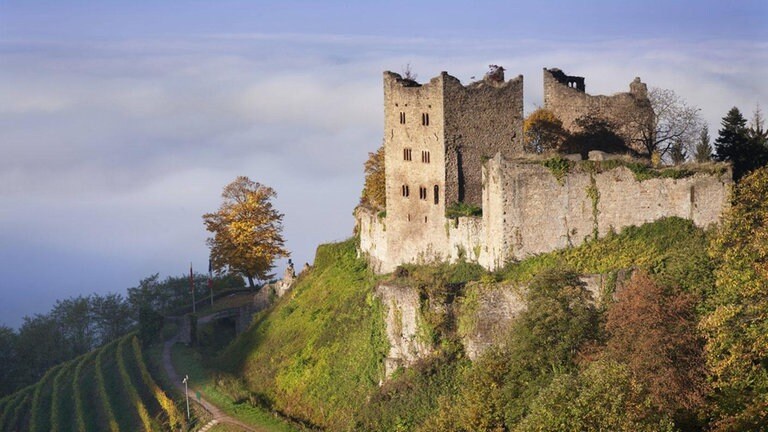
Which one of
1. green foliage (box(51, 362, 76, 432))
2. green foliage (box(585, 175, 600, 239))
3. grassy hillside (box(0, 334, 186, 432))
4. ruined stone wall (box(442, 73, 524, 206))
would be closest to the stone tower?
Answer: ruined stone wall (box(442, 73, 524, 206))

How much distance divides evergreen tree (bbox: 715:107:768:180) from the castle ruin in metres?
4.84

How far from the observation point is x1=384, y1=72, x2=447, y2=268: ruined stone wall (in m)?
57.2

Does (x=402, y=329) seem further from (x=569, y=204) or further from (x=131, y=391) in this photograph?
(x=131, y=391)

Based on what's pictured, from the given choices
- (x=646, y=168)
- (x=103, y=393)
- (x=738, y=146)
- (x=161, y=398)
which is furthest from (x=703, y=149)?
(x=103, y=393)

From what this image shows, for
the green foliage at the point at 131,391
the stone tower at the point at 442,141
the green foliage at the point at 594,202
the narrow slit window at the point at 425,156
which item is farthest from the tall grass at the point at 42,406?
the green foliage at the point at 594,202

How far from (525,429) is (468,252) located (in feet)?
51.3

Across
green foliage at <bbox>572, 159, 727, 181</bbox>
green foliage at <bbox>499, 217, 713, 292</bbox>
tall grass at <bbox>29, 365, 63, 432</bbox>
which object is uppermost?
green foliage at <bbox>572, 159, 727, 181</bbox>

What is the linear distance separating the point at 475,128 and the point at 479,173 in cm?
188

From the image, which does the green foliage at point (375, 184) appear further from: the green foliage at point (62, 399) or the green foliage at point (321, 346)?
the green foliage at point (62, 399)

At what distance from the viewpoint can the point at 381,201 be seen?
214 feet

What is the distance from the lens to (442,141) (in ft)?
187

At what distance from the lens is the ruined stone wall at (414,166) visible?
57.2 meters

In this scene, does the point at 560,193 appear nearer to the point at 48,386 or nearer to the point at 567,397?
the point at 567,397

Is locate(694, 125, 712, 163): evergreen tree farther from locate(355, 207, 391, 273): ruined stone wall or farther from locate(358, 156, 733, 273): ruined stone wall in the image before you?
locate(355, 207, 391, 273): ruined stone wall
